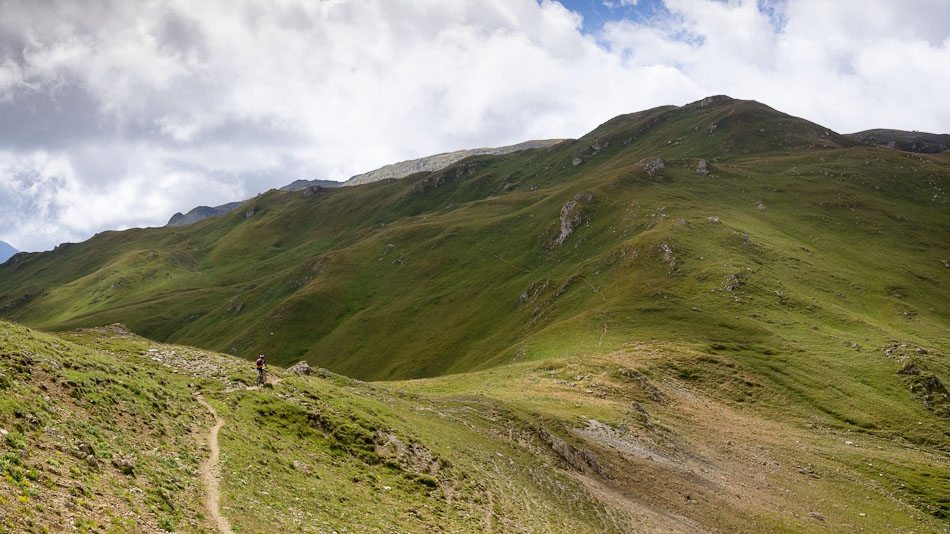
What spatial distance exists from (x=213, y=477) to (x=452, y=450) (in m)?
19.1

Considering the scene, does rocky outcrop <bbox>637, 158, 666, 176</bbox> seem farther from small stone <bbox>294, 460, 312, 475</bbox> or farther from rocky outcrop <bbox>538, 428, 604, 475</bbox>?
small stone <bbox>294, 460, 312, 475</bbox>

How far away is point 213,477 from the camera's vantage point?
67.4 feet

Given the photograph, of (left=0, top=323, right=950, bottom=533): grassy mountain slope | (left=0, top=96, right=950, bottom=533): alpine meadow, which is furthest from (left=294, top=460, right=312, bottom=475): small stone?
(left=0, top=96, right=950, bottom=533): alpine meadow

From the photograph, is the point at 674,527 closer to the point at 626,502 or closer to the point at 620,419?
the point at 626,502

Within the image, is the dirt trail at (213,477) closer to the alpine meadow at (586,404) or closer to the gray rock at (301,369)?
the alpine meadow at (586,404)

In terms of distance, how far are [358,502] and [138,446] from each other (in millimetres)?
10526

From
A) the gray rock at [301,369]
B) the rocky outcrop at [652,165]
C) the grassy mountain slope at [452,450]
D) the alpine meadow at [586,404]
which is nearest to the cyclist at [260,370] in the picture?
the alpine meadow at [586,404]

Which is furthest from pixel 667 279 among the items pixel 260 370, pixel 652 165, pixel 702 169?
pixel 702 169

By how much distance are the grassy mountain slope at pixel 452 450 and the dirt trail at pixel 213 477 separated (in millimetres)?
412

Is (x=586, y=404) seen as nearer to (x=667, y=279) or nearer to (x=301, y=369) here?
(x=301, y=369)

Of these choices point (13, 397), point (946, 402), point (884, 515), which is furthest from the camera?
point (946, 402)

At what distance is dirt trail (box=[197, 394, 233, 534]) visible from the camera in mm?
17062

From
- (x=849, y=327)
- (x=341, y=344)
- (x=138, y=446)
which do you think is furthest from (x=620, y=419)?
(x=341, y=344)

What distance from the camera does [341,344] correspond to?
154 m
